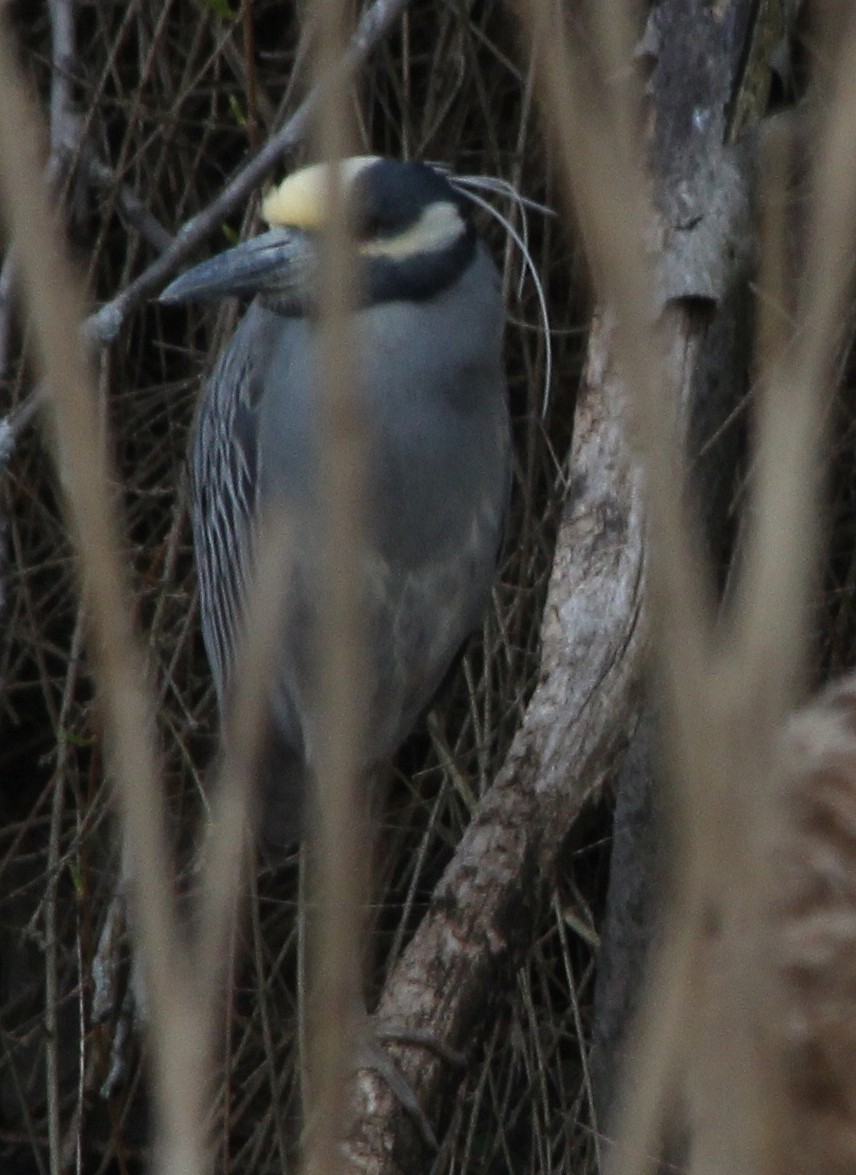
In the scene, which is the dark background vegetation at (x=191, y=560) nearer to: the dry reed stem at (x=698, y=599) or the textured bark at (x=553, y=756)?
the textured bark at (x=553, y=756)

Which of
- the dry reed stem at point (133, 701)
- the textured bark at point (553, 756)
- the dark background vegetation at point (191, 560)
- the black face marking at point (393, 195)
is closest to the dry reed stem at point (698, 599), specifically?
the dry reed stem at point (133, 701)

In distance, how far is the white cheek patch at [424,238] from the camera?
1.88 metres

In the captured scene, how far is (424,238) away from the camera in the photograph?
189 cm

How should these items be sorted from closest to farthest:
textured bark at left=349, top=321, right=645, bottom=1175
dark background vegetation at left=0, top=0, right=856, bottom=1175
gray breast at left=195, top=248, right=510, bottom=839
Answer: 1. textured bark at left=349, top=321, right=645, bottom=1175
2. gray breast at left=195, top=248, right=510, bottom=839
3. dark background vegetation at left=0, top=0, right=856, bottom=1175

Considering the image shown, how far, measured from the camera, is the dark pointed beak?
182 cm

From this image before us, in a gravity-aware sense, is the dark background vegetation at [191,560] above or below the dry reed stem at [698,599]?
below

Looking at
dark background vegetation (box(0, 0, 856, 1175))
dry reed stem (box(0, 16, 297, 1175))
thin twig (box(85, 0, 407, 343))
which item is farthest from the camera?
dark background vegetation (box(0, 0, 856, 1175))

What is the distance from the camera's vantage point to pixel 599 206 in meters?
0.45

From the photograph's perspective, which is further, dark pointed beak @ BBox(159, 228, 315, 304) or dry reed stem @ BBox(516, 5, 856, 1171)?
dark pointed beak @ BBox(159, 228, 315, 304)

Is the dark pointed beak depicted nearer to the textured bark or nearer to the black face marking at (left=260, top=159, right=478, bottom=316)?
the black face marking at (left=260, top=159, right=478, bottom=316)

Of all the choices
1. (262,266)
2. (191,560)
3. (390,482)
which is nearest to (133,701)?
(262,266)

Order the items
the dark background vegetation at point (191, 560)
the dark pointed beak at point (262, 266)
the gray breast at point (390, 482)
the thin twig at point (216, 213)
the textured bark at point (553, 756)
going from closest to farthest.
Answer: the textured bark at point (553, 756) → the thin twig at point (216, 213) → the dark pointed beak at point (262, 266) → the gray breast at point (390, 482) → the dark background vegetation at point (191, 560)

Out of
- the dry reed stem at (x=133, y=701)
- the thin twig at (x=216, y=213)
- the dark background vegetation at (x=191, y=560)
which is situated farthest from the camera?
the dark background vegetation at (x=191, y=560)

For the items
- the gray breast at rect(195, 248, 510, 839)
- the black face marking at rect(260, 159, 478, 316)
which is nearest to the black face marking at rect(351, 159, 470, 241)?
the black face marking at rect(260, 159, 478, 316)
